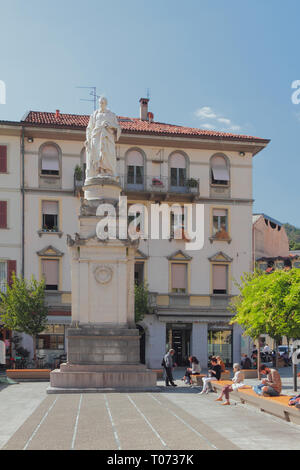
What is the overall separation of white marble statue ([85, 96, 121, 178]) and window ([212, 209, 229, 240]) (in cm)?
1695

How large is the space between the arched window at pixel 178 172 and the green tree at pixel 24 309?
10.4 m

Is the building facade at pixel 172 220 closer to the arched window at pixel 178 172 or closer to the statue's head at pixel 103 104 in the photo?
the arched window at pixel 178 172

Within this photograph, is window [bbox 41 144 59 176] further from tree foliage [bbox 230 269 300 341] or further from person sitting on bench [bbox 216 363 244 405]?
person sitting on bench [bbox 216 363 244 405]

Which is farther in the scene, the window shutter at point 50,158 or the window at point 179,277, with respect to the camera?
the window at point 179,277

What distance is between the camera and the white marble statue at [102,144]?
2388 centimetres

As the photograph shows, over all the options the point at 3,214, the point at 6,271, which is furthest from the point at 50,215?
the point at 6,271

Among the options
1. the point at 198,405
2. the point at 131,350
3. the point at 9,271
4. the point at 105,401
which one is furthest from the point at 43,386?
the point at 9,271

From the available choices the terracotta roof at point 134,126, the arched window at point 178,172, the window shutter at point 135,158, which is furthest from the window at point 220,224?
the window shutter at point 135,158

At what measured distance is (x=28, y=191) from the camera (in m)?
38.7

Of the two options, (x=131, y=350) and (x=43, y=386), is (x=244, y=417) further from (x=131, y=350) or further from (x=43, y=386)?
(x=43, y=386)

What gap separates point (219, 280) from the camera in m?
40.0

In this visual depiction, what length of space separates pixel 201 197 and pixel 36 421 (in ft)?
88.6

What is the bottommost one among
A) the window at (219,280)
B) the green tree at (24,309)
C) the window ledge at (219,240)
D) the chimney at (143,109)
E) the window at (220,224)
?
the green tree at (24,309)

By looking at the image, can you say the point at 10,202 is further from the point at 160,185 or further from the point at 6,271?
the point at 160,185
